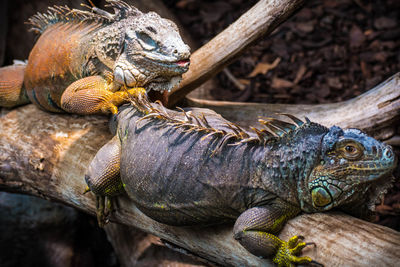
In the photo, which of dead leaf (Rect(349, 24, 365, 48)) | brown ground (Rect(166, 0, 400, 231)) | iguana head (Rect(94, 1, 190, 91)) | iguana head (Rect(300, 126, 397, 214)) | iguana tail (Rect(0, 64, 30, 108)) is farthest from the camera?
dead leaf (Rect(349, 24, 365, 48))

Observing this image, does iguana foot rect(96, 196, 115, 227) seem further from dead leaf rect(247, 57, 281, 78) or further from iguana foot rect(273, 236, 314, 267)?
dead leaf rect(247, 57, 281, 78)

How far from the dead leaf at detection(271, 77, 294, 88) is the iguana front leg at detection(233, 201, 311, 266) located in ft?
10.2

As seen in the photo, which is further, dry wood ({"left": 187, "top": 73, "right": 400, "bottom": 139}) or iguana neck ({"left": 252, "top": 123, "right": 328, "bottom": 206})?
dry wood ({"left": 187, "top": 73, "right": 400, "bottom": 139})

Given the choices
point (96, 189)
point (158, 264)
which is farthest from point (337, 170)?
point (158, 264)

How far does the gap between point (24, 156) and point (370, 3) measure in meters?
4.67

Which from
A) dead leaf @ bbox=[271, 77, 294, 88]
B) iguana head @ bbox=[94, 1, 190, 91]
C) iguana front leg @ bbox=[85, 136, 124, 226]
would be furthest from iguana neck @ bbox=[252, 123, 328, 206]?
dead leaf @ bbox=[271, 77, 294, 88]

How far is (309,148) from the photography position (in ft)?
7.06

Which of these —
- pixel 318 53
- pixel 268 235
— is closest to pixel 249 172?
pixel 268 235

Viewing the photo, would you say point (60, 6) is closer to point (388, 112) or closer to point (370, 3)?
point (388, 112)

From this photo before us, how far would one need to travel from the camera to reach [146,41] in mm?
2691

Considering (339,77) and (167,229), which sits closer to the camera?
(167,229)

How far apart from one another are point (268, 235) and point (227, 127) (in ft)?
2.41

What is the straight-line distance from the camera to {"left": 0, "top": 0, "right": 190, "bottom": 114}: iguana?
8.79 feet

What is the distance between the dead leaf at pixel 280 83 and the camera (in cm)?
512
